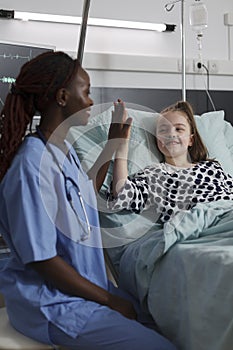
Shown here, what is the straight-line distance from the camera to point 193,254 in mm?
1543

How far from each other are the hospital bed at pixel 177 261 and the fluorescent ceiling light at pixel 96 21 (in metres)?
0.91

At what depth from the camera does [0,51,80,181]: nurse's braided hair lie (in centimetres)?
144

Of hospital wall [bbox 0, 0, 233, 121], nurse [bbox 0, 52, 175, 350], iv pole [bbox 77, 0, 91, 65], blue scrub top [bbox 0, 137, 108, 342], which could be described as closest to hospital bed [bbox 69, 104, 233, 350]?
nurse [bbox 0, 52, 175, 350]

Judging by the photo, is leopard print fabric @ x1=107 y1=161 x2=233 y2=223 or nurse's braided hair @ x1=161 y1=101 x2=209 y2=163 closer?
leopard print fabric @ x1=107 y1=161 x2=233 y2=223

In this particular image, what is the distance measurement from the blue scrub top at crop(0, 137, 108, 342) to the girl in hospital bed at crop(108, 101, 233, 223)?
432 millimetres

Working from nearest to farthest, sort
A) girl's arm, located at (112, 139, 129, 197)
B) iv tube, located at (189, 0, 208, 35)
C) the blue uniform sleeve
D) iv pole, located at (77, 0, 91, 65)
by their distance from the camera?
the blue uniform sleeve → girl's arm, located at (112, 139, 129, 197) → iv pole, located at (77, 0, 91, 65) → iv tube, located at (189, 0, 208, 35)

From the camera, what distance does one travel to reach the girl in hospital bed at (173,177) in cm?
194

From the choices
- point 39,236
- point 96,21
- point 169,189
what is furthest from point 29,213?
point 96,21

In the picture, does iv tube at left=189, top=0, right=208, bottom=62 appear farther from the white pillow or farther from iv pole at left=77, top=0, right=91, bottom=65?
iv pole at left=77, top=0, right=91, bottom=65

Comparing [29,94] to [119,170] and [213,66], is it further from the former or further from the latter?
[213,66]

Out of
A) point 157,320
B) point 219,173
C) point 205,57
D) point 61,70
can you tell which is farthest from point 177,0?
point 157,320

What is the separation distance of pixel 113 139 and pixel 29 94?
0.39m

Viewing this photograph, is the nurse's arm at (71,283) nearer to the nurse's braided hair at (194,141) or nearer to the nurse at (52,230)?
the nurse at (52,230)

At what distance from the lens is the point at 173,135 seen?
86.4 inches
